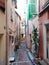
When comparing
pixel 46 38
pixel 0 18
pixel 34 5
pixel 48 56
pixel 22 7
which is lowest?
pixel 48 56

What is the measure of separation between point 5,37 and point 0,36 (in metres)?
0.66

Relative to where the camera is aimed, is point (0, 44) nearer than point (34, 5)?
Yes

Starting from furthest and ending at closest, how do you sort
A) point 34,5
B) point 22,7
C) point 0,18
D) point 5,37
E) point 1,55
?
point 22,7
point 34,5
point 5,37
point 1,55
point 0,18

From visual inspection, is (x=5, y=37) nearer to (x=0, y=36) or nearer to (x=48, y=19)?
(x=0, y=36)

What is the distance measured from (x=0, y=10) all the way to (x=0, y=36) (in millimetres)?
1443

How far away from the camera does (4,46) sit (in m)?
10.4

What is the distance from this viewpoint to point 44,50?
13055 millimetres

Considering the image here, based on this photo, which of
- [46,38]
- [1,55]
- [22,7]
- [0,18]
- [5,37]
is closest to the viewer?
[0,18]

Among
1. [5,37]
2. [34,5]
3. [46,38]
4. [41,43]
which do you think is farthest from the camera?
[34,5]

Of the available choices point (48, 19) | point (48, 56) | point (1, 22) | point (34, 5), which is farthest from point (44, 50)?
point (34, 5)

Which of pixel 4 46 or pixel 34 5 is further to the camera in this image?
pixel 34 5

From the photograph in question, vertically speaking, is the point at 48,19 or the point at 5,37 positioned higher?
the point at 48,19

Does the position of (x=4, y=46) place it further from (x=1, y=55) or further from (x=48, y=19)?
(x=48, y=19)

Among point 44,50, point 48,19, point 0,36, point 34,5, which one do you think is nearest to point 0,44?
point 0,36
